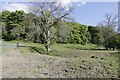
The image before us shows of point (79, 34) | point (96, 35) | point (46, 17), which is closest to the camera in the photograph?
point (46, 17)

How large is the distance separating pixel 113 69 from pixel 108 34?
101 ft

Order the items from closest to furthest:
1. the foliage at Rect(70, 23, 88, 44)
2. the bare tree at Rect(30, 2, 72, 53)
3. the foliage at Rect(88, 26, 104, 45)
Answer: the bare tree at Rect(30, 2, 72, 53) < the foliage at Rect(70, 23, 88, 44) < the foliage at Rect(88, 26, 104, 45)

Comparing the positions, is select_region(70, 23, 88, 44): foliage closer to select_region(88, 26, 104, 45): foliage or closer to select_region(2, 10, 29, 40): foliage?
select_region(88, 26, 104, 45): foliage

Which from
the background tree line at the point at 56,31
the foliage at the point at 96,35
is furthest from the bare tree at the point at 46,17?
the foliage at the point at 96,35

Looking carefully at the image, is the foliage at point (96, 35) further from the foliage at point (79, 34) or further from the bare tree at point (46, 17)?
the bare tree at point (46, 17)

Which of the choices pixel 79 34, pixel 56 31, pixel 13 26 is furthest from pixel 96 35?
pixel 56 31

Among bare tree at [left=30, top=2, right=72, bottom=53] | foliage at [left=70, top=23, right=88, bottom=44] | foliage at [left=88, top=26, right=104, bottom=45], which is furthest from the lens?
foliage at [left=88, top=26, right=104, bottom=45]

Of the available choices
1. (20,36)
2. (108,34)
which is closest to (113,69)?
(20,36)

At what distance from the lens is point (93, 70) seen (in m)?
11.3

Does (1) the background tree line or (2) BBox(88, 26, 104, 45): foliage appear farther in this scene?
(2) BBox(88, 26, 104, 45): foliage

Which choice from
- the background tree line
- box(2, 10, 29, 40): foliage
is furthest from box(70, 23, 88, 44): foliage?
box(2, 10, 29, 40): foliage

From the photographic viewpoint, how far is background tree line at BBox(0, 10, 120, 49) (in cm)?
2895

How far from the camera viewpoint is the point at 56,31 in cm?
2914

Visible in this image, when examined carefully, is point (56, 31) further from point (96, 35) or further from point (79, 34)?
point (96, 35)
